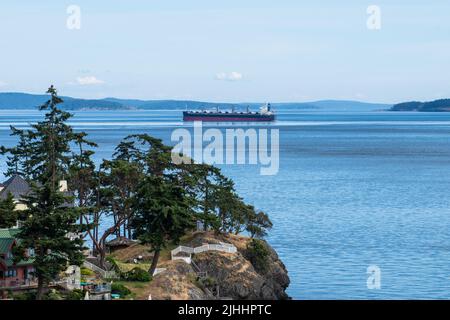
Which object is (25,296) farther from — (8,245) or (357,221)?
(357,221)

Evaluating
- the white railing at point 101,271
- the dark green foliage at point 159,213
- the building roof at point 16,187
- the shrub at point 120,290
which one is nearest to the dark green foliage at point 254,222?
the dark green foliage at point 159,213

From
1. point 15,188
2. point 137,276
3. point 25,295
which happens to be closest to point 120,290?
point 137,276

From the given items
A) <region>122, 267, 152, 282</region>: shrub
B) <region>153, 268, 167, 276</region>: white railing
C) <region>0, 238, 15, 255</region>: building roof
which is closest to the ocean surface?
<region>153, 268, 167, 276</region>: white railing

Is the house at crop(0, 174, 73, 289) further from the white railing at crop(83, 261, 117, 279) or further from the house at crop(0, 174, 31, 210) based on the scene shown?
the house at crop(0, 174, 31, 210)

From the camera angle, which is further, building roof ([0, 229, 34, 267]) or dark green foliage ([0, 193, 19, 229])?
dark green foliage ([0, 193, 19, 229])
